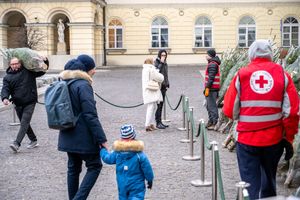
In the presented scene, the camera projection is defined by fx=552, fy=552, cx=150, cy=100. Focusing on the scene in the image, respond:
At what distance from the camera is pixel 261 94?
5.38 meters

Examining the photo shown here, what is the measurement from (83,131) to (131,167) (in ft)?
2.52

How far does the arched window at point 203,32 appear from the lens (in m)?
45.1

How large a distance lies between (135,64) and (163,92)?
31974mm

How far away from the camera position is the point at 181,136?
12.1 m

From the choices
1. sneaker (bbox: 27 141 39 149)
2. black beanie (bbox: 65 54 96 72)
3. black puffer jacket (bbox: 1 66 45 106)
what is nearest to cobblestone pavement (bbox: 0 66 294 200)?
sneaker (bbox: 27 141 39 149)

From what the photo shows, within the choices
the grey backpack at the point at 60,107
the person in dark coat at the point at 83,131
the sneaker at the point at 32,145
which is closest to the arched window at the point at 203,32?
the sneaker at the point at 32,145

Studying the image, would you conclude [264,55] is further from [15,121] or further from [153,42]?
[153,42]

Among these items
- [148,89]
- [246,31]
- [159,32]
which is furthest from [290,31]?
[148,89]

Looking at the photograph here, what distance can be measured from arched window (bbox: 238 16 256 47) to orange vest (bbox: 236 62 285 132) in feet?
132

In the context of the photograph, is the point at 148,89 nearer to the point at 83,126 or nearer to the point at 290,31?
the point at 83,126

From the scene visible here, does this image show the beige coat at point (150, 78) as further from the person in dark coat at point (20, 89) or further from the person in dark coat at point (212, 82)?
the person in dark coat at point (20, 89)

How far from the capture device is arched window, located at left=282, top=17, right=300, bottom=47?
4438 cm

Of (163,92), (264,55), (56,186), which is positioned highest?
(264,55)

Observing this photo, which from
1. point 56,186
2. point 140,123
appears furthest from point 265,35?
point 56,186
